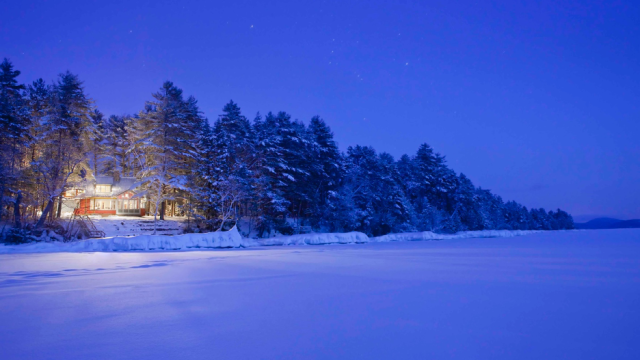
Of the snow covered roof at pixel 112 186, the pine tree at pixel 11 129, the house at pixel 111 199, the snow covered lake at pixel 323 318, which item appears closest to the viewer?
the snow covered lake at pixel 323 318

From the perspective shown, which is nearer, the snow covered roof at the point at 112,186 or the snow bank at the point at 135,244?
the snow bank at the point at 135,244

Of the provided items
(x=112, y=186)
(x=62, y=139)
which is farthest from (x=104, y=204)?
(x=62, y=139)

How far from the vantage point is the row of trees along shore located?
24.3m

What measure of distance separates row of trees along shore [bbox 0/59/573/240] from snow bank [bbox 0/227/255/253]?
3286 millimetres

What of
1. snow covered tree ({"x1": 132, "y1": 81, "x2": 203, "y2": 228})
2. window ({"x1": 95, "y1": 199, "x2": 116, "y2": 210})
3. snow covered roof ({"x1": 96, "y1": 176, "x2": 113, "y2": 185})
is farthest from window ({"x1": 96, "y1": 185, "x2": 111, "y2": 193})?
snow covered tree ({"x1": 132, "y1": 81, "x2": 203, "y2": 228})

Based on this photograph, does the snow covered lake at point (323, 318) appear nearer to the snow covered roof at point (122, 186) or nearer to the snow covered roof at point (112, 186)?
the snow covered roof at point (112, 186)

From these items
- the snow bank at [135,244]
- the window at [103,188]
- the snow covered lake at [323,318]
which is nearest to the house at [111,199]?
the window at [103,188]

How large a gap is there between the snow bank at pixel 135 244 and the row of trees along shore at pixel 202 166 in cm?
329

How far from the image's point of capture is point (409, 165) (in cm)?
5438

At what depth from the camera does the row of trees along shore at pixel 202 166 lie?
79.6 feet

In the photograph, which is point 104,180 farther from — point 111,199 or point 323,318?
point 323,318

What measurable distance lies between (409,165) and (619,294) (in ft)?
163

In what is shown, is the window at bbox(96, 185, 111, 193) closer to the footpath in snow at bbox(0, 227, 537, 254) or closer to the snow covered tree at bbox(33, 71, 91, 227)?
the snow covered tree at bbox(33, 71, 91, 227)

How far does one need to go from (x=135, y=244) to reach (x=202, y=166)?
11.8m
